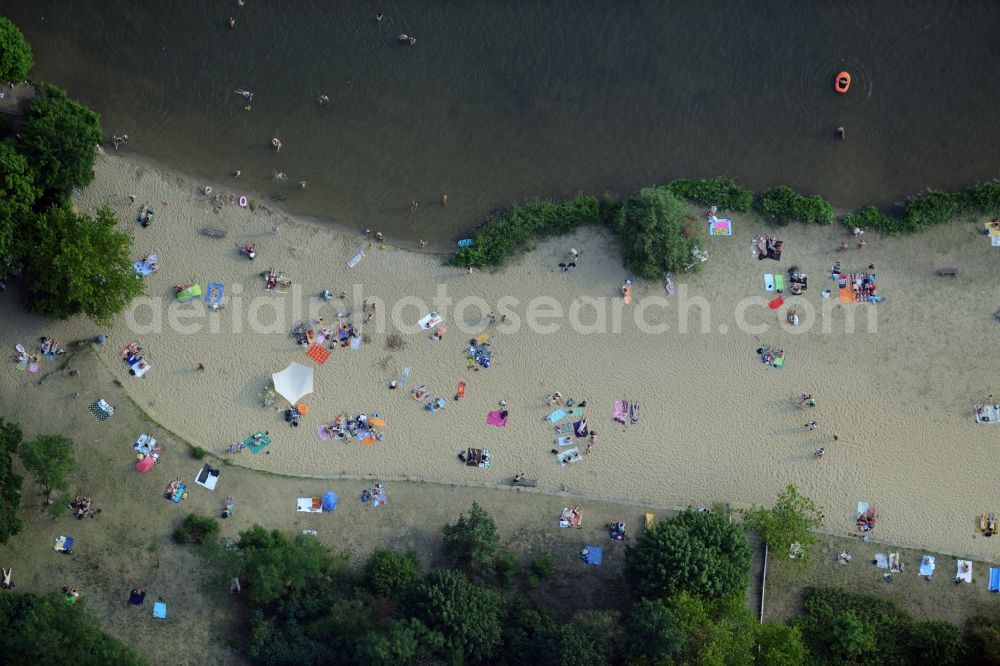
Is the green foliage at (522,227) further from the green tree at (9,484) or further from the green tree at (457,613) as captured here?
the green tree at (9,484)

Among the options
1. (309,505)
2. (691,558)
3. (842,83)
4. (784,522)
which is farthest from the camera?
(842,83)

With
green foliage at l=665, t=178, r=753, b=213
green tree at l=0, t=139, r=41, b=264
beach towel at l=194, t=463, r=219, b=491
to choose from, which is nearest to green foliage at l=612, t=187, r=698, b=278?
green foliage at l=665, t=178, r=753, b=213

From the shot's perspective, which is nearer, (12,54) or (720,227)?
(12,54)

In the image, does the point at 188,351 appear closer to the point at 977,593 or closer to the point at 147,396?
the point at 147,396

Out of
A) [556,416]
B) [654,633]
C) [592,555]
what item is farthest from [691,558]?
[556,416]

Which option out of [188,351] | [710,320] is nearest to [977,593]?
[710,320]

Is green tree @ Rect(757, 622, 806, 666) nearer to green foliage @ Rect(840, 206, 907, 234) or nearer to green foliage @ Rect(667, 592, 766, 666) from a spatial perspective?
green foliage @ Rect(667, 592, 766, 666)

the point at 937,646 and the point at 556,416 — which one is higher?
the point at 556,416

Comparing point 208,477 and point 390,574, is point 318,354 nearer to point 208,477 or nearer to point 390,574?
point 208,477
